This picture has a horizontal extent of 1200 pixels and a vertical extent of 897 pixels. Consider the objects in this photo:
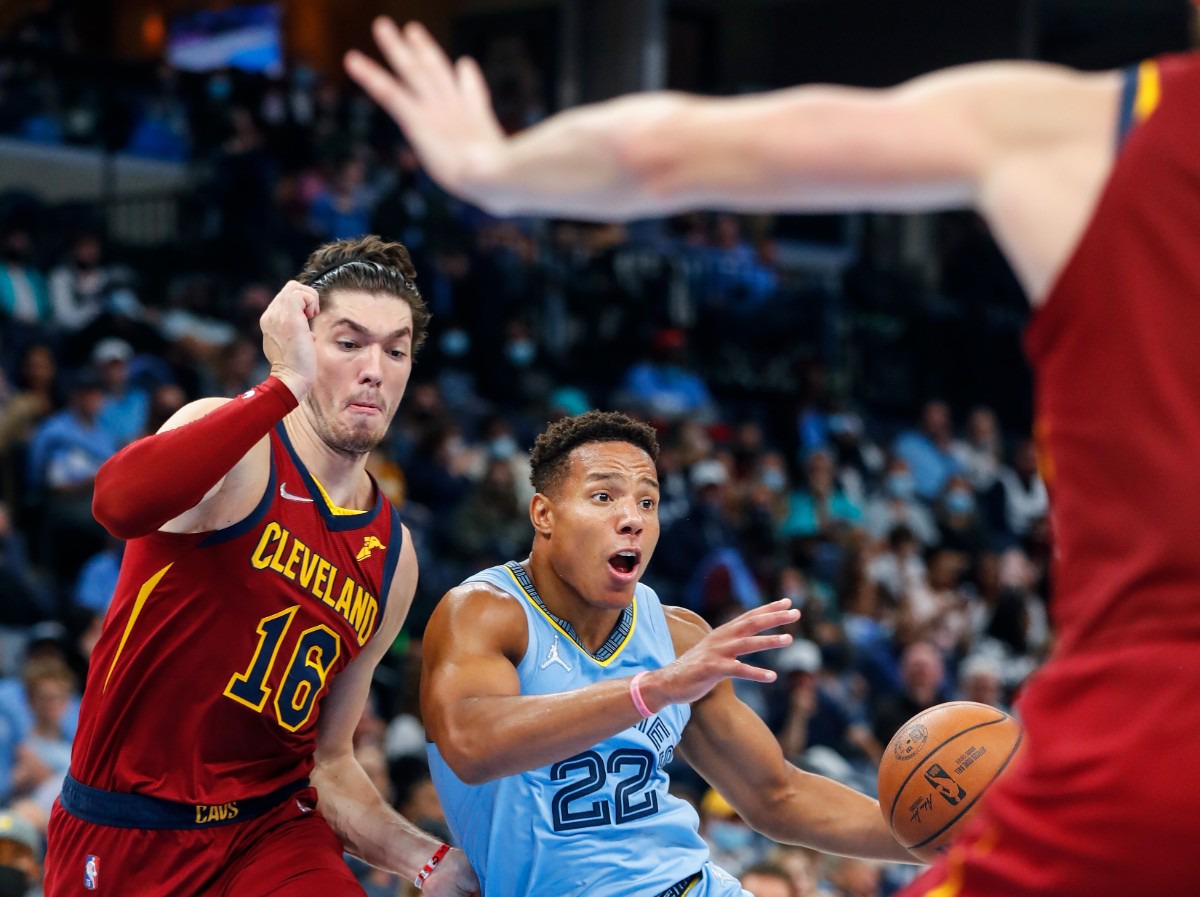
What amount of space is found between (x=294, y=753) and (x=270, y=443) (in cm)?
87

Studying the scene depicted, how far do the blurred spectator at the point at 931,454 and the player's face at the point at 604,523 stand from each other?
11.9 meters

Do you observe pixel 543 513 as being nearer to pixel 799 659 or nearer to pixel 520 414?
pixel 799 659

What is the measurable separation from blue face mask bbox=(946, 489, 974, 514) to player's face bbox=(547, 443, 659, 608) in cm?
1121

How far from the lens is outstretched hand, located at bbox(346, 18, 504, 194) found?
2361 millimetres

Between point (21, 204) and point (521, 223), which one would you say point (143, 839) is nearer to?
point (21, 204)

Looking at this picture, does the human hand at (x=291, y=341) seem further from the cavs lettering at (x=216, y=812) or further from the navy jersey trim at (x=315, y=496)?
the cavs lettering at (x=216, y=812)

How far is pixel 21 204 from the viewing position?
12836 mm

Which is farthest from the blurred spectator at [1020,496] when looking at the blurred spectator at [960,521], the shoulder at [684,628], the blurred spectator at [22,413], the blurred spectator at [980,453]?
the shoulder at [684,628]

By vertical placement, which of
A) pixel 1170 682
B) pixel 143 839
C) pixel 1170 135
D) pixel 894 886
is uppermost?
pixel 1170 135

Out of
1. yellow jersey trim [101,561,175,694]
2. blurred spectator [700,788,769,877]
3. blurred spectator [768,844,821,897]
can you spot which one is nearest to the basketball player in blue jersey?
yellow jersey trim [101,561,175,694]

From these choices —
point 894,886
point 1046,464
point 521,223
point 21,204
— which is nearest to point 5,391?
point 21,204

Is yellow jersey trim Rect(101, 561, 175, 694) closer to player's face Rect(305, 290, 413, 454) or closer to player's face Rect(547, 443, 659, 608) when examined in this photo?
player's face Rect(305, 290, 413, 454)

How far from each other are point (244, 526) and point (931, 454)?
510 inches

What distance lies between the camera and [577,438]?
447cm
